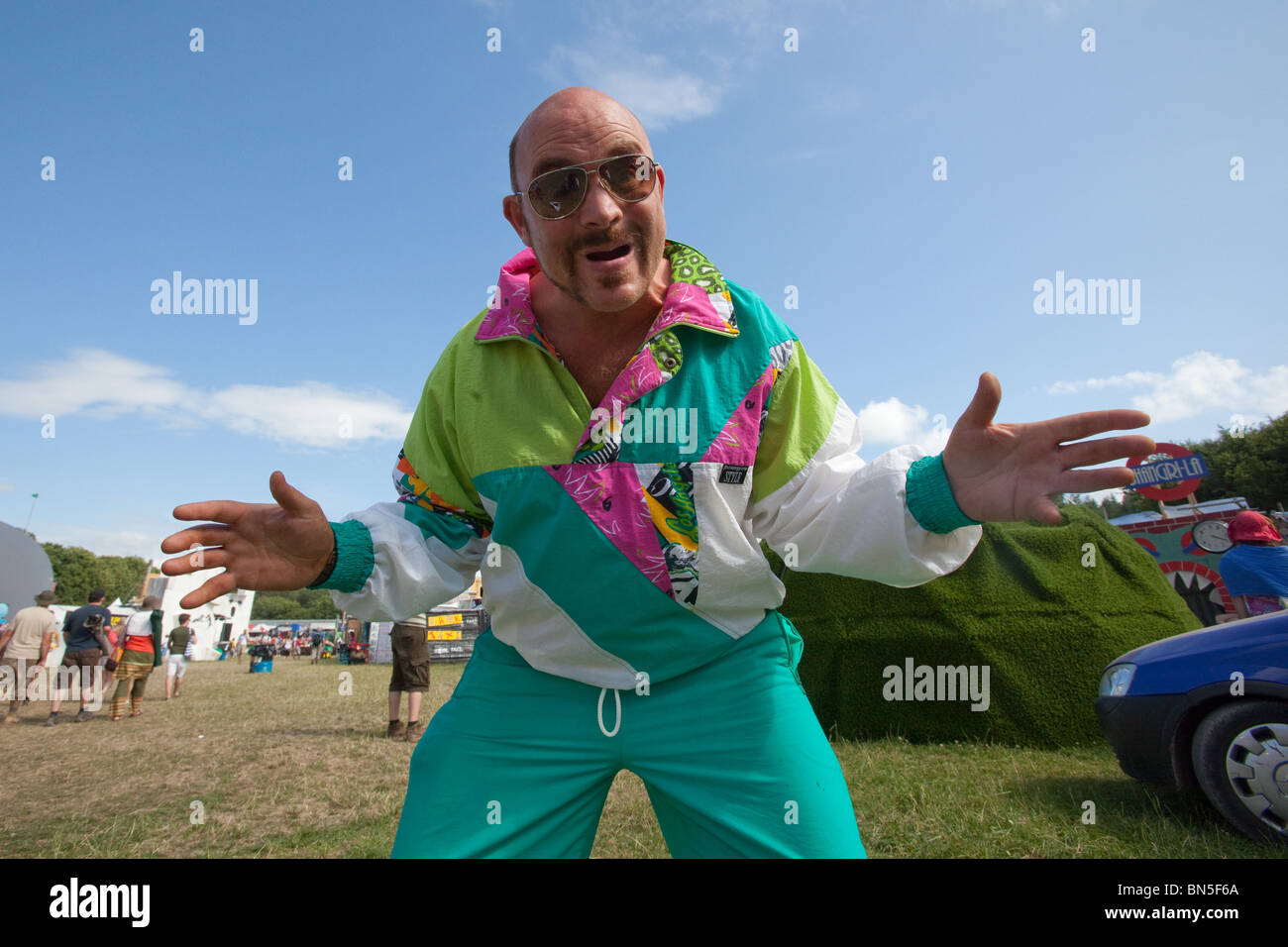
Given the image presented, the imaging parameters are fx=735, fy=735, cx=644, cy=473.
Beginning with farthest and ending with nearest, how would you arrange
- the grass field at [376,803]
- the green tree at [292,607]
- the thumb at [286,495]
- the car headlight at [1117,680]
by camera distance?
the green tree at [292,607] < the car headlight at [1117,680] < the grass field at [376,803] < the thumb at [286,495]

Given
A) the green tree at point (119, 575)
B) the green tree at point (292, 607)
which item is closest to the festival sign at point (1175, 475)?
the green tree at point (119, 575)

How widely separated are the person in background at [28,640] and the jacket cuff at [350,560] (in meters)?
11.5

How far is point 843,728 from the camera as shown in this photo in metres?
6.19

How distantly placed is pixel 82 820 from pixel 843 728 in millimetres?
5743

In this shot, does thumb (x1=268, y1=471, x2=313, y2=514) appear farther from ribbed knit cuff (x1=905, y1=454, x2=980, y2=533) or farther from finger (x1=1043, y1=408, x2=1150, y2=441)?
finger (x1=1043, y1=408, x2=1150, y2=441)

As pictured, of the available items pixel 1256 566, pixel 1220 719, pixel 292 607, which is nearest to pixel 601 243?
pixel 1220 719

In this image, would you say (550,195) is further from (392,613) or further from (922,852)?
(922,852)

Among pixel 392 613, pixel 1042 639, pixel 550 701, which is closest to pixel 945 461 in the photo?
pixel 550 701

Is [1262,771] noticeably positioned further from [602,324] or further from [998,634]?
[602,324]

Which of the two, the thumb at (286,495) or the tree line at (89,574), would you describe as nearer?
the thumb at (286,495)

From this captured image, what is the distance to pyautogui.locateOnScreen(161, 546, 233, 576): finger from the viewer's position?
1578 mm

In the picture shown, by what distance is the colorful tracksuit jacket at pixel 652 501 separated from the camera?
1.80 m

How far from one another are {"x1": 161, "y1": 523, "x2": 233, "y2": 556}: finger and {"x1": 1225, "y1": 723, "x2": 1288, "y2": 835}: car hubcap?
4.63 meters

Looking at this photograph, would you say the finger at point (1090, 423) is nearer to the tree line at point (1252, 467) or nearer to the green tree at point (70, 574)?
the tree line at point (1252, 467)
